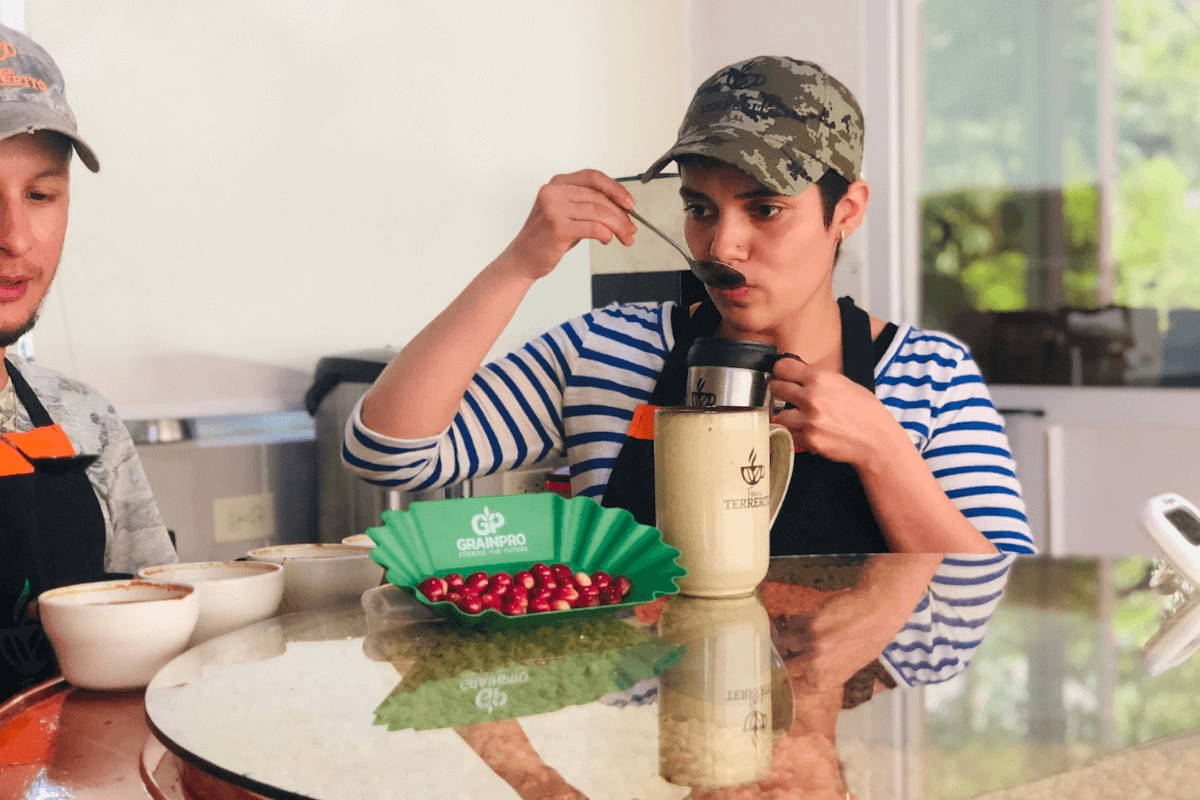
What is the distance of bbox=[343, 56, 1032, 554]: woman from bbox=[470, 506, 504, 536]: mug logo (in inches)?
16.4

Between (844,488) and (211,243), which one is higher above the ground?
(211,243)

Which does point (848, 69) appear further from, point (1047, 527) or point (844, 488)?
point (844, 488)

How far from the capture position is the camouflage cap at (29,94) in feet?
4.61

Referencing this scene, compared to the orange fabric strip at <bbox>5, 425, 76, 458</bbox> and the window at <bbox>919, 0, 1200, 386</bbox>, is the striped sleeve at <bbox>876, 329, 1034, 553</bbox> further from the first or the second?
the window at <bbox>919, 0, 1200, 386</bbox>

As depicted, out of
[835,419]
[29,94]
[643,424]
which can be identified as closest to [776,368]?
[835,419]

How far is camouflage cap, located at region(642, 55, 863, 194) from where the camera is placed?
1430 millimetres

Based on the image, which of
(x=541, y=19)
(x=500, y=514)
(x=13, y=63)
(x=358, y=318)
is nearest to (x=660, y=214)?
(x=358, y=318)

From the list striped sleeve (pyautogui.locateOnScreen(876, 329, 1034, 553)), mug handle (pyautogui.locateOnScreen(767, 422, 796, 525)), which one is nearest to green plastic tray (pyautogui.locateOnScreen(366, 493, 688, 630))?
mug handle (pyautogui.locateOnScreen(767, 422, 796, 525))

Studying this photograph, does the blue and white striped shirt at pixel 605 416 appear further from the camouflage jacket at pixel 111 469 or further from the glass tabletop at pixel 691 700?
the glass tabletop at pixel 691 700

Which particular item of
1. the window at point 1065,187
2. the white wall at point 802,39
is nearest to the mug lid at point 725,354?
the white wall at point 802,39

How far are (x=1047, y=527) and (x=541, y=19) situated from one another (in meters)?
2.04

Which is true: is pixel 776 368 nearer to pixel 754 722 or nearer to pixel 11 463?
pixel 754 722

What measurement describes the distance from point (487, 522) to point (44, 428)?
0.72 m

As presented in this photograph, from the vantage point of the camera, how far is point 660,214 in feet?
8.09
